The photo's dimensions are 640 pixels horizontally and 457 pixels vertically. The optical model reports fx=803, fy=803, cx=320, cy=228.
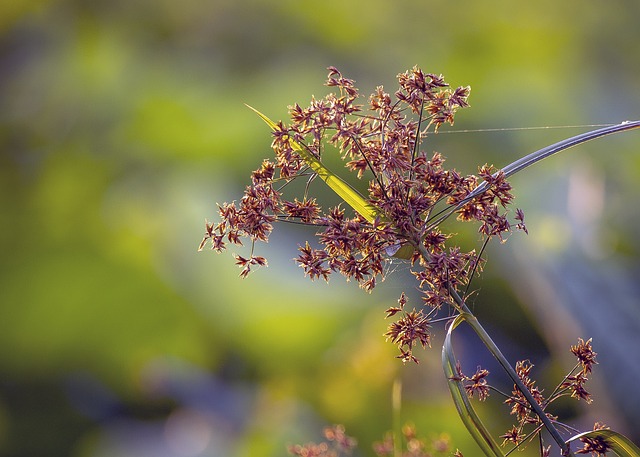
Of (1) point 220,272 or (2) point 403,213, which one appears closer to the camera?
(2) point 403,213

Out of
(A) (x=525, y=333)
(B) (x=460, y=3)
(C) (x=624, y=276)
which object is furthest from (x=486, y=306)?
(B) (x=460, y=3)

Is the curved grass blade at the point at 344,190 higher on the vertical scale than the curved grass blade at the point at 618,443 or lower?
higher

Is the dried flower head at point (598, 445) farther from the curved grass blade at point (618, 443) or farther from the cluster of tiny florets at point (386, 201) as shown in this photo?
the cluster of tiny florets at point (386, 201)

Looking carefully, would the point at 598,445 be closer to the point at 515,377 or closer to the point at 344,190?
the point at 515,377

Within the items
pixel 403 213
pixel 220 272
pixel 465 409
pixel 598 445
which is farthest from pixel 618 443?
pixel 220 272

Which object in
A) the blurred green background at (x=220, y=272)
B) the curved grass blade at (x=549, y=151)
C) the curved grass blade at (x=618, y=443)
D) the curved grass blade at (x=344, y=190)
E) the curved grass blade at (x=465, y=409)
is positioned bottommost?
the curved grass blade at (x=618, y=443)

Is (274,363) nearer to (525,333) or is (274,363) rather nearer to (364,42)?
(525,333)

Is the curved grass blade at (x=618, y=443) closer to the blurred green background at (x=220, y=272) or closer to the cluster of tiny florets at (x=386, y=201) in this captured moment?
the cluster of tiny florets at (x=386, y=201)

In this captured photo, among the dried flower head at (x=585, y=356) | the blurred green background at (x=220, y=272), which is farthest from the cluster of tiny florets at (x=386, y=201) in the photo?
the blurred green background at (x=220, y=272)

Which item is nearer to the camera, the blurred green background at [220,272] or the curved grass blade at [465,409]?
the curved grass blade at [465,409]
